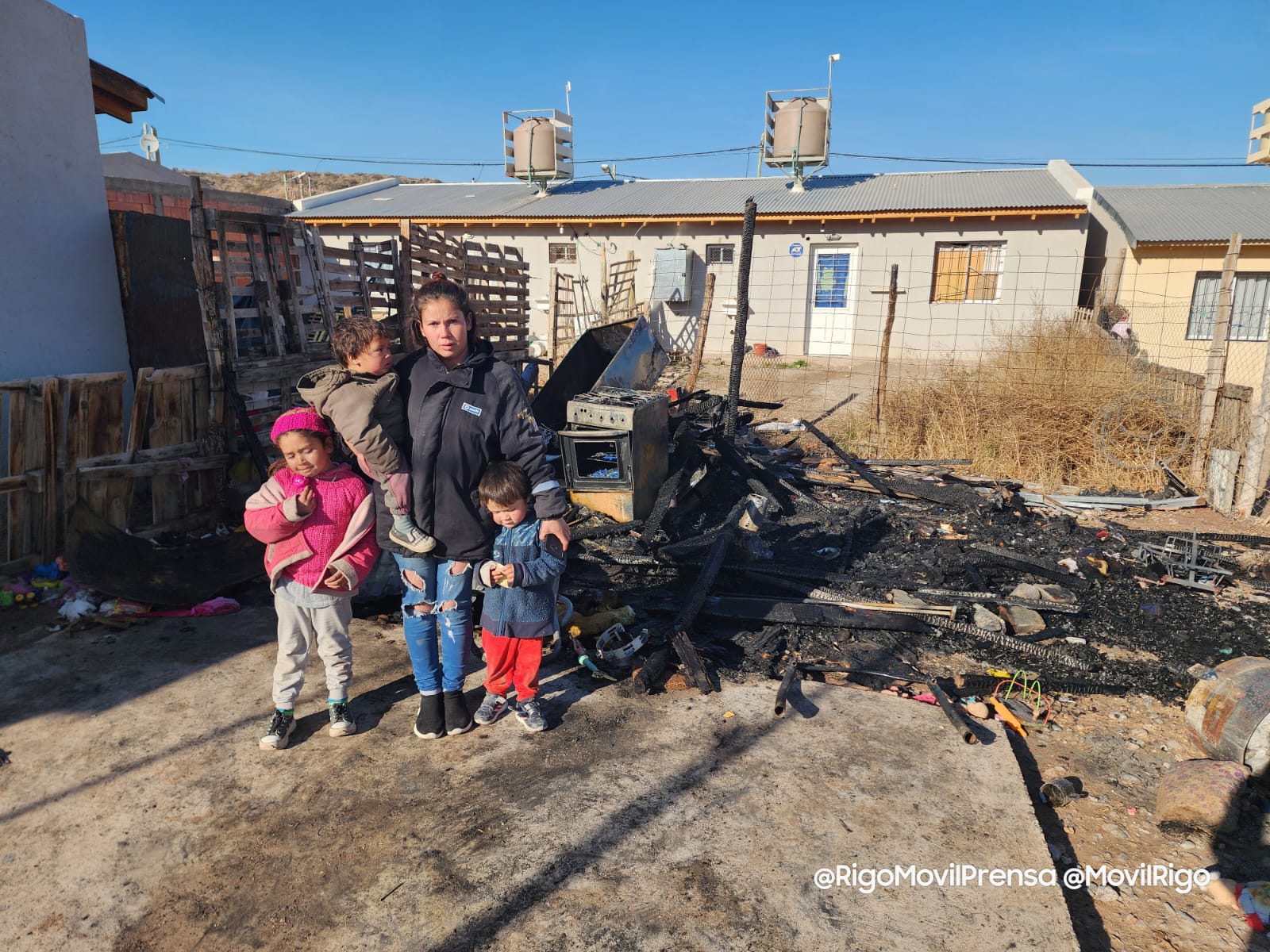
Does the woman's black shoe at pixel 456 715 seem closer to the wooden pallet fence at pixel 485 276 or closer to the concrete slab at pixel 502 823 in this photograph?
the concrete slab at pixel 502 823

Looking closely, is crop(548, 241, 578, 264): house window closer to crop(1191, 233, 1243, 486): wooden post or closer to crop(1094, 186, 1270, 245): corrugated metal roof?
crop(1094, 186, 1270, 245): corrugated metal roof

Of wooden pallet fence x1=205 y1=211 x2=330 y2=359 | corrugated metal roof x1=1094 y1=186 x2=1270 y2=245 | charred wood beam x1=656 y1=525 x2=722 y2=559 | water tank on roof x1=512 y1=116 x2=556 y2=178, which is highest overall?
water tank on roof x1=512 y1=116 x2=556 y2=178

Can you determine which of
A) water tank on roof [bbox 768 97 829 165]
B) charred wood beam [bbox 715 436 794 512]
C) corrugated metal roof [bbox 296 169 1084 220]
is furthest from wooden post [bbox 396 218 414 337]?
water tank on roof [bbox 768 97 829 165]

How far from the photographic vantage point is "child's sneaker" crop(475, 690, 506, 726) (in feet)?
11.6

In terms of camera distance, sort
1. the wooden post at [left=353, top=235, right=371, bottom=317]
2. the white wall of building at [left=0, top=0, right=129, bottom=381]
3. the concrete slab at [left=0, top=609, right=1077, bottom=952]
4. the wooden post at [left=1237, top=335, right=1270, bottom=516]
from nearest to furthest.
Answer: the concrete slab at [left=0, top=609, right=1077, bottom=952], the white wall of building at [left=0, top=0, right=129, bottom=381], the wooden post at [left=1237, top=335, right=1270, bottom=516], the wooden post at [left=353, top=235, right=371, bottom=317]

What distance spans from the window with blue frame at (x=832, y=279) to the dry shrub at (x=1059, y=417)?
8.31 meters

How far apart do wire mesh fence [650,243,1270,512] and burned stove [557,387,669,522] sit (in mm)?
3988

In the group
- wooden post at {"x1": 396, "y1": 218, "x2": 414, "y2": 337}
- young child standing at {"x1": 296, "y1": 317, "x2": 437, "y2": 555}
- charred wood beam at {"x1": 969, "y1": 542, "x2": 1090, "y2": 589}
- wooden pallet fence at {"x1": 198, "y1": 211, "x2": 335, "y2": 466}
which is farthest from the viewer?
wooden post at {"x1": 396, "y1": 218, "x2": 414, "y2": 337}

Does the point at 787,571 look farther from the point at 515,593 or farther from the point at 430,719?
the point at 430,719

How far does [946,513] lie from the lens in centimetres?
694

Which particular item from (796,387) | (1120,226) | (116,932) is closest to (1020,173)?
(1120,226)

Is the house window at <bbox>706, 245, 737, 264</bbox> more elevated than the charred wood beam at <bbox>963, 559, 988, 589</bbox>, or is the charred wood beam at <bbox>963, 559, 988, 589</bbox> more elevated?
the house window at <bbox>706, 245, 737, 264</bbox>

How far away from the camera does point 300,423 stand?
10.4 feet

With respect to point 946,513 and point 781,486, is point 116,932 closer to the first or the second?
point 781,486
